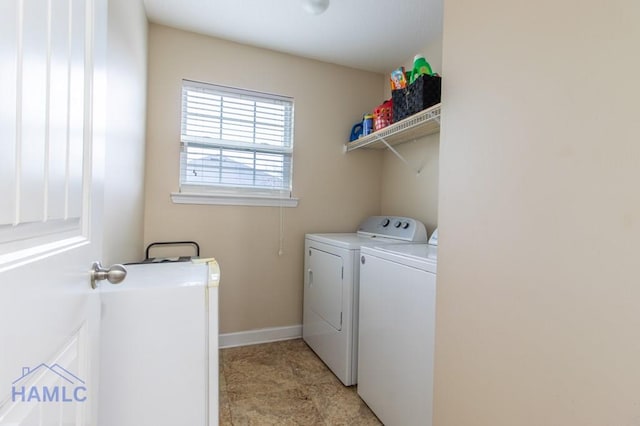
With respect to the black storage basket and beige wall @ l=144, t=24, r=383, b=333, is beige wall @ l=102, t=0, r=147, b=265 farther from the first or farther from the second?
the black storage basket

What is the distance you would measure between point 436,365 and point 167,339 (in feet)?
3.22

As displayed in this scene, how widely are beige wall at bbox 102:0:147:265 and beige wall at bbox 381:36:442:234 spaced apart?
191 centimetres

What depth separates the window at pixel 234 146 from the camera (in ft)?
7.51

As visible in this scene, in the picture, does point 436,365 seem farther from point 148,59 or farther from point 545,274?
point 148,59

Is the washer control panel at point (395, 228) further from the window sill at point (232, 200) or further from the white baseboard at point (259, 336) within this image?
the white baseboard at point (259, 336)

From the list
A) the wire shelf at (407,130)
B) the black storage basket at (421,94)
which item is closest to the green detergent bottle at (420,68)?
the black storage basket at (421,94)

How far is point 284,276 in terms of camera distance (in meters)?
2.55

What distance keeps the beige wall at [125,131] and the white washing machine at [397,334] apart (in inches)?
50.0

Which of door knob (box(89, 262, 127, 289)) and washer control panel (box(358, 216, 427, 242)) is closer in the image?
door knob (box(89, 262, 127, 289))

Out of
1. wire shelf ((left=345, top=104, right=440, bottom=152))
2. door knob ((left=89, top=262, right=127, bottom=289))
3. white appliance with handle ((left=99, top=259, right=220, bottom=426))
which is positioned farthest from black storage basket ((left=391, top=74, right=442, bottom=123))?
door knob ((left=89, top=262, right=127, bottom=289))

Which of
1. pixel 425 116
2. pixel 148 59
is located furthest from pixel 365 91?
pixel 148 59

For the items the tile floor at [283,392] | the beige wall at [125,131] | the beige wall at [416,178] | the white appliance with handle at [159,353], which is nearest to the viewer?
the white appliance with handle at [159,353]

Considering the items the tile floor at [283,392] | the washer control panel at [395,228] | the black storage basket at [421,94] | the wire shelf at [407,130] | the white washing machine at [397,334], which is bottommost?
the tile floor at [283,392]

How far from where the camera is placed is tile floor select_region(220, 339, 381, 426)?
161 cm
